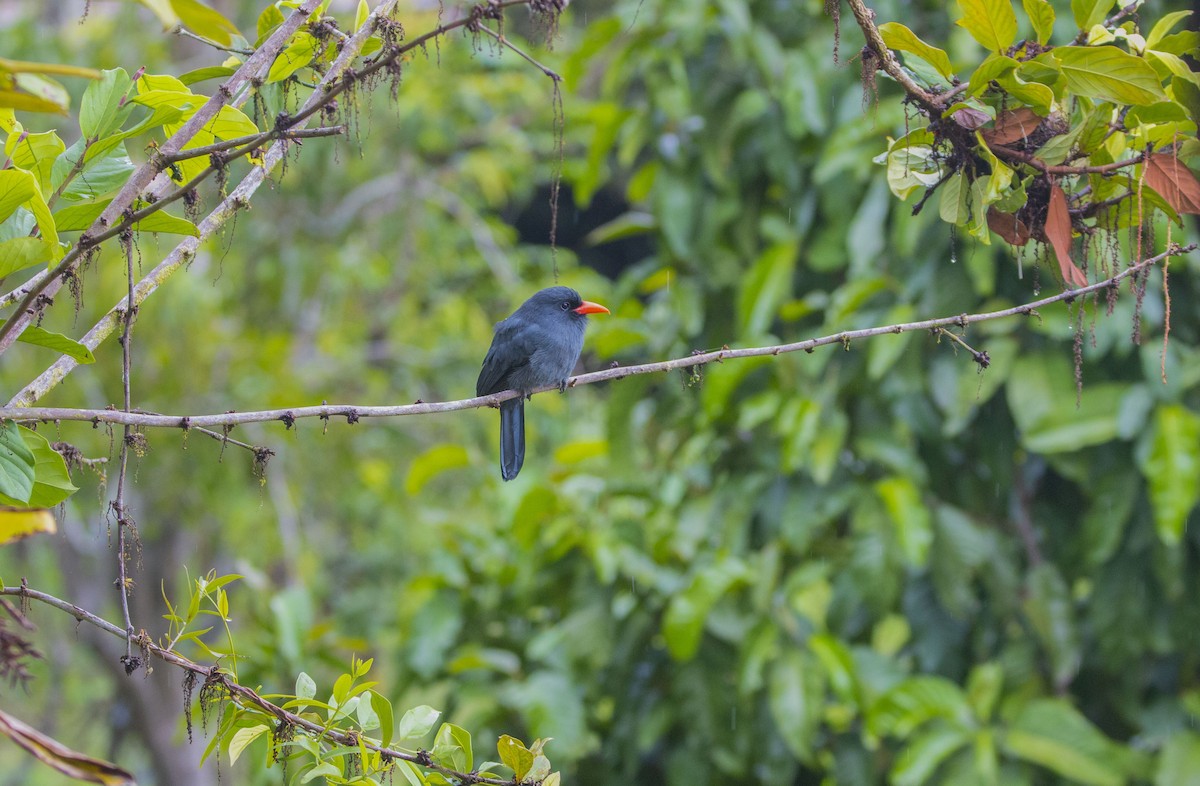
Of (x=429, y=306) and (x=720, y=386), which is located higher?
(x=720, y=386)

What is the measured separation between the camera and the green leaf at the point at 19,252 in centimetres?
169

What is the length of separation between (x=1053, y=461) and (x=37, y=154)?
11.0ft

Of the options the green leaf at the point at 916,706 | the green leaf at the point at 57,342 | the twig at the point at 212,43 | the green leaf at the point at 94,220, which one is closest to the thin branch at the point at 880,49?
the twig at the point at 212,43

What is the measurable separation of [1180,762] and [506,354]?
8.79 ft

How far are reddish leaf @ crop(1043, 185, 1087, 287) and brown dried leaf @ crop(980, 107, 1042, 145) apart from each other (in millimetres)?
123

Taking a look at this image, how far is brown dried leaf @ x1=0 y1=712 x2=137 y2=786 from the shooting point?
1259 millimetres

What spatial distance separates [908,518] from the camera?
148 inches

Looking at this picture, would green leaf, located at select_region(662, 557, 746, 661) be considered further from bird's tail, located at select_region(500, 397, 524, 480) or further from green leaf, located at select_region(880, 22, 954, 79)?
green leaf, located at select_region(880, 22, 954, 79)

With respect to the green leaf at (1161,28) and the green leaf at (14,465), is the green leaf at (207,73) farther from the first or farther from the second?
the green leaf at (1161,28)

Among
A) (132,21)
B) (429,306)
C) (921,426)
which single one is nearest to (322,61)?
(921,426)

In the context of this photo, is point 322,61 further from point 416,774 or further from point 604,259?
point 604,259

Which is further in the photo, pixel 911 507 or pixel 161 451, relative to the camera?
pixel 161 451

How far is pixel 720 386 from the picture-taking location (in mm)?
4195

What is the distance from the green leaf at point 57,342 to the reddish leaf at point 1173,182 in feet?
6.27
